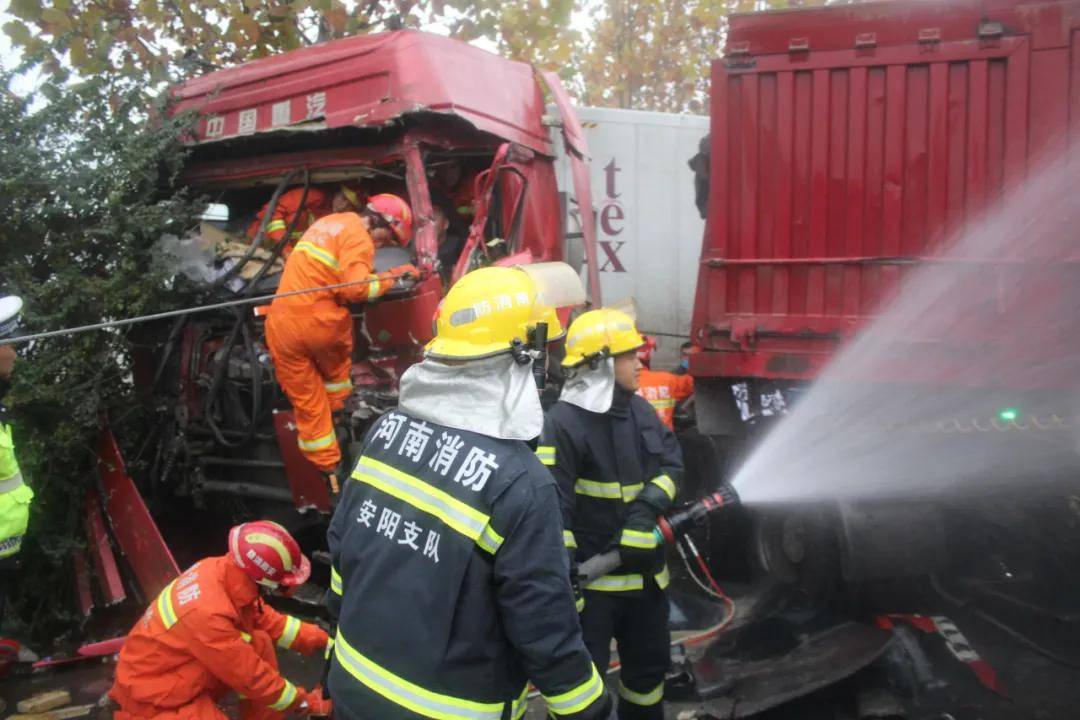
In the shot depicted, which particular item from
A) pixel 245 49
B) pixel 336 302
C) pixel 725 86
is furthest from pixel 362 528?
pixel 245 49

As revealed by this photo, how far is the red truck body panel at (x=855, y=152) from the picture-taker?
13.2ft

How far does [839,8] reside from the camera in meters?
4.31

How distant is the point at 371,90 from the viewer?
5.01 meters

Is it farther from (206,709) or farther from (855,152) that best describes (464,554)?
(855,152)

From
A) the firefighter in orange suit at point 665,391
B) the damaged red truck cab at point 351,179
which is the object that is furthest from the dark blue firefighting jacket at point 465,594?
the firefighter in orange suit at point 665,391

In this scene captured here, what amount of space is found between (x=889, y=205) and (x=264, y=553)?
10.4 ft

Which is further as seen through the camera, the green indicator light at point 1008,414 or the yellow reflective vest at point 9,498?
the green indicator light at point 1008,414

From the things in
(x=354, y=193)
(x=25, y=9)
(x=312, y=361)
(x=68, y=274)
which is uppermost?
(x=25, y=9)

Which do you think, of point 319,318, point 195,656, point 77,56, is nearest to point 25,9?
point 77,56

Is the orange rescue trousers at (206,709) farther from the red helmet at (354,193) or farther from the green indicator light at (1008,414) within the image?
the green indicator light at (1008,414)

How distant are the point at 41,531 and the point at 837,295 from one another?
4.31 m

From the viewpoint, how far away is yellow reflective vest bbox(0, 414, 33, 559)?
3.51m

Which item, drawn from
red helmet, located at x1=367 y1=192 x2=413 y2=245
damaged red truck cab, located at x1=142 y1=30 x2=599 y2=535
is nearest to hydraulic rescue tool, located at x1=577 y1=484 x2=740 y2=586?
damaged red truck cab, located at x1=142 y1=30 x2=599 y2=535

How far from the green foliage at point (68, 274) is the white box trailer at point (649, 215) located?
3141 mm
